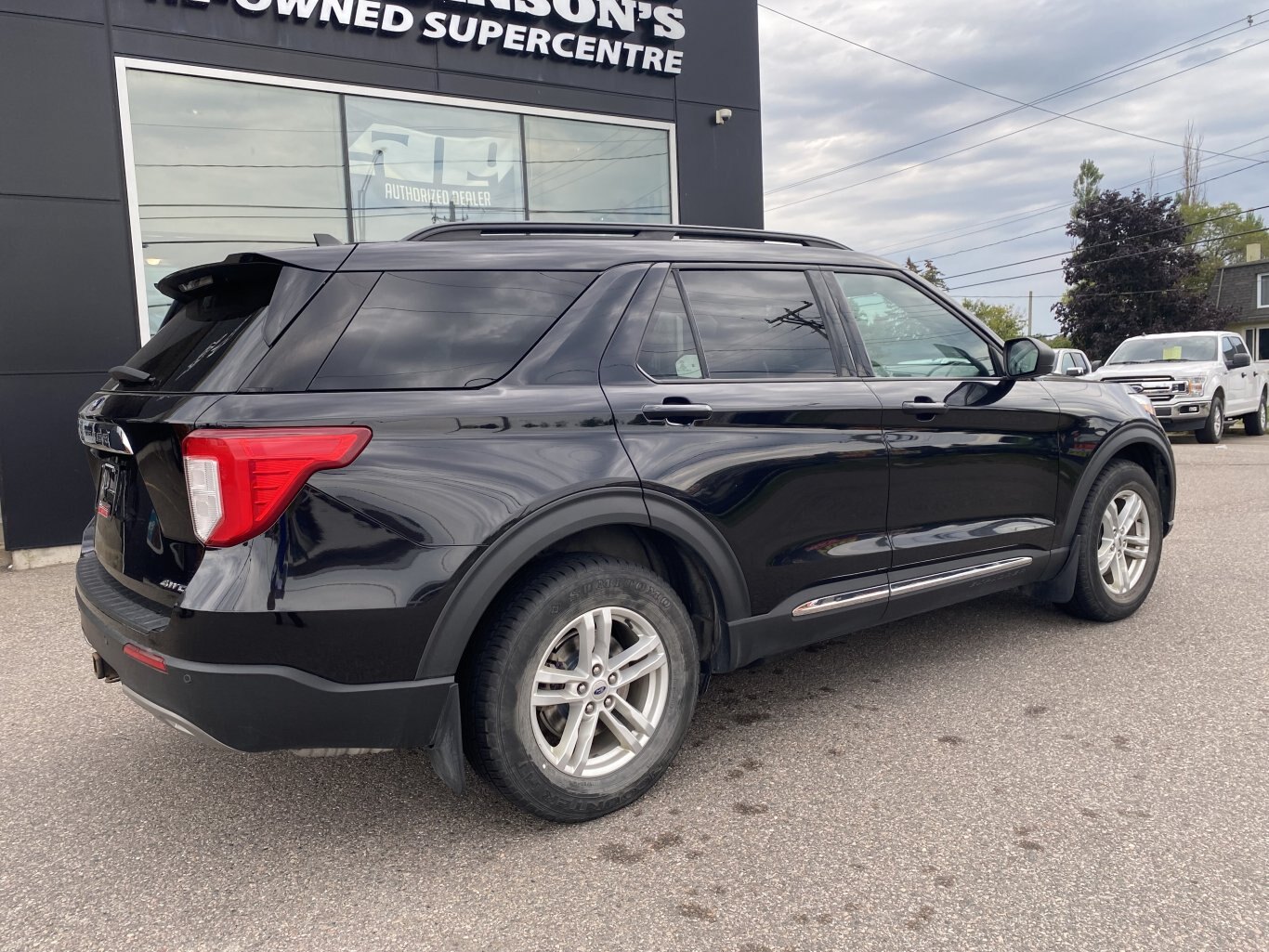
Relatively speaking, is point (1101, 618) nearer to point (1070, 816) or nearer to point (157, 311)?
point (1070, 816)

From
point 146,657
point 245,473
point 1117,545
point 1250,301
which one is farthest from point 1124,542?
point 1250,301

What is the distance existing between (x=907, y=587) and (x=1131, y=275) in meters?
33.3

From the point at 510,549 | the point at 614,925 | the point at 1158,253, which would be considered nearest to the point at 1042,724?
the point at 614,925

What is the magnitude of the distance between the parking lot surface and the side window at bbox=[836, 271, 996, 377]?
1.33 meters

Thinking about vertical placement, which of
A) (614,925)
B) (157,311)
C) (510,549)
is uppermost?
(157,311)

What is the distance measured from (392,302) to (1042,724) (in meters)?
2.72

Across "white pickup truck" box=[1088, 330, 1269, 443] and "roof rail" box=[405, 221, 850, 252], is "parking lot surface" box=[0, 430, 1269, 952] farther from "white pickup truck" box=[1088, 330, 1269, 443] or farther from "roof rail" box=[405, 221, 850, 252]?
"white pickup truck" box=[1088, 330, 1269, 443]

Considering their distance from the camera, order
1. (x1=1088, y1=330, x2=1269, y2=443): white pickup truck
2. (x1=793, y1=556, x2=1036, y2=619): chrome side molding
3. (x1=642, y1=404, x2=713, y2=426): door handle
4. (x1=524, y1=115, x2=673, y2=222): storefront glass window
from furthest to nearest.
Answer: (x1=1088, y1=330, x2=1269, y2=443): white pickup truck < (x1=524, y1=115, x2=673, y2=222): storefront glass window < (x1=793, y1=556, x2=1036, y2=619): chrome side molding < (x1=642, y1=404, x2=713, y2=426): door handle

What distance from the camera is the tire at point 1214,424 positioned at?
14.9 m

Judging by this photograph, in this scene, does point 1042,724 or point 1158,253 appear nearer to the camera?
point 1042,724

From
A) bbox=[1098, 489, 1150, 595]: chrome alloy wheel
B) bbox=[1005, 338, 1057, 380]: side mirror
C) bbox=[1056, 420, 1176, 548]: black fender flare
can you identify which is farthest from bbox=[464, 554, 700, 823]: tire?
bbox=[1098, 489, 1150, 595]: chrome alloy wheel

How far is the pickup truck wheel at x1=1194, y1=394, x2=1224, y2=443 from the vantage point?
14914 millimetres

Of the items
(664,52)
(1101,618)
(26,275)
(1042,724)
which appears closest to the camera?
(1042,724)

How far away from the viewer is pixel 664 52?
32.4ft
